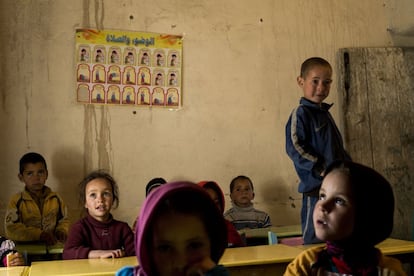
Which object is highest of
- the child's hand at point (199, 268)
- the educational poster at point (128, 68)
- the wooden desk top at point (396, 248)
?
the educational poster at point (128, 68)

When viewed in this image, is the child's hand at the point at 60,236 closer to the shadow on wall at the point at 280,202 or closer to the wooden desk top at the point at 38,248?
the wooden desk top at the point at 38,248

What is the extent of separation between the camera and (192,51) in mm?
4477

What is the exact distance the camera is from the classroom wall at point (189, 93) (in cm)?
402

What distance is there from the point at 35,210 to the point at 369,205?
116 inches

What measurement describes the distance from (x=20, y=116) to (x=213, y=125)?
168 centimetres

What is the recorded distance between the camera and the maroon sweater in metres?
3.03

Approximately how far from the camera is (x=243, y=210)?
421 centimetres

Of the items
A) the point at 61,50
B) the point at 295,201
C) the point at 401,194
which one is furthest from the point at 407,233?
the point at 61,50

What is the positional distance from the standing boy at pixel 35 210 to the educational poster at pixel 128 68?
727 millimetres

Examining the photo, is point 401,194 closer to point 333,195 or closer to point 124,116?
point 124,116

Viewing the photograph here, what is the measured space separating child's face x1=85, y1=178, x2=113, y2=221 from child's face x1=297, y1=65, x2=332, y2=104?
149 centimetres

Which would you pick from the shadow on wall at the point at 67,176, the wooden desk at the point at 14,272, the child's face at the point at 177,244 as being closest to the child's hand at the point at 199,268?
the child's face at the point at 177,244

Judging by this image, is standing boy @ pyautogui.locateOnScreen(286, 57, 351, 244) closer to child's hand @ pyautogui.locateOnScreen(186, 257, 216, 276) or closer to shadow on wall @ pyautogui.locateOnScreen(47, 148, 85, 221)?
shadow on wall @ pyautogui.locateOnScreen(47, 148, 85, 221)

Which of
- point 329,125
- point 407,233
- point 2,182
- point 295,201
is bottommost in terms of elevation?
point 407,233
